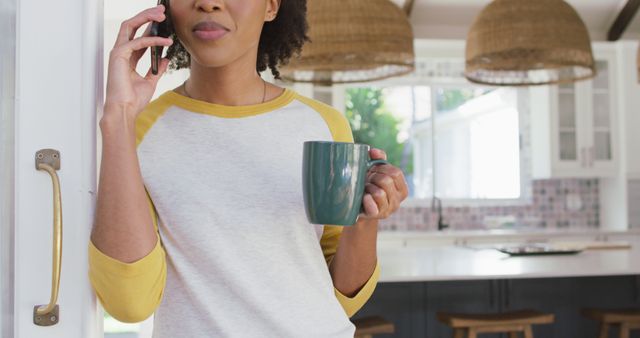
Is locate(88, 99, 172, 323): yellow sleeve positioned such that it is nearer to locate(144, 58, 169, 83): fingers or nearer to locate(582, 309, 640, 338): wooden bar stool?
locate(144, 58, 169, 83): fingers

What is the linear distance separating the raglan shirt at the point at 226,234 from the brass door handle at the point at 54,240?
0.15 feet

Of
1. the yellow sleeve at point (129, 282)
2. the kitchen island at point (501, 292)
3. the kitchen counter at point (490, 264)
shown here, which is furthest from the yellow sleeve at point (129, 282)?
the kitchen island at point (501, 292)

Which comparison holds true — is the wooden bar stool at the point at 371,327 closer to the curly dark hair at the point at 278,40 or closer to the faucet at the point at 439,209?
the curly dark hair at the point at 278,40

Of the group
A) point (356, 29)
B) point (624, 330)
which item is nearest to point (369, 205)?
point (356, 29)

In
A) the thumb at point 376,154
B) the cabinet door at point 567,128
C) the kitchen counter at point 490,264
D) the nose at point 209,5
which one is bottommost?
the kitchen counter at point 490,264

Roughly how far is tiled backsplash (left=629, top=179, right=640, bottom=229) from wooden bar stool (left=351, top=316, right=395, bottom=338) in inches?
146

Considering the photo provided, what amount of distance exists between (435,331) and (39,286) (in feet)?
9.12

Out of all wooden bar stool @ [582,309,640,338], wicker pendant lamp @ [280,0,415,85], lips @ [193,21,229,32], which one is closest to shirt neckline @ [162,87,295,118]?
lips @ [193,21,229,32]

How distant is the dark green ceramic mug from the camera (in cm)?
79

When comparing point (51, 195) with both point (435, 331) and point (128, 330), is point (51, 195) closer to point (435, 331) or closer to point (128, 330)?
point (128, 330)

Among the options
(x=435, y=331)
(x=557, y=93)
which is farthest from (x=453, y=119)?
(x=435, y=331)

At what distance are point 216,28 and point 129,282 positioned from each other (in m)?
0.31

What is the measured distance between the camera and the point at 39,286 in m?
0.80

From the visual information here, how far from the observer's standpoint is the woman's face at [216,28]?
83 cm
